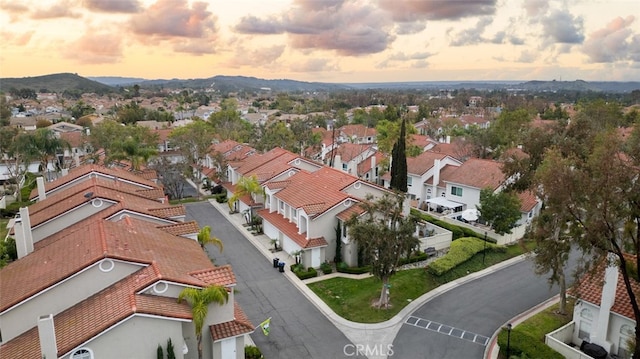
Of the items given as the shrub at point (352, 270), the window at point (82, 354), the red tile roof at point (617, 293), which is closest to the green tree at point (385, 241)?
the shrub at point (352, 270)

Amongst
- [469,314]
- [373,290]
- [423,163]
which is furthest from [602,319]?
[423,163]

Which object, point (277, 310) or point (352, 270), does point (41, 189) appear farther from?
point (352, 270)

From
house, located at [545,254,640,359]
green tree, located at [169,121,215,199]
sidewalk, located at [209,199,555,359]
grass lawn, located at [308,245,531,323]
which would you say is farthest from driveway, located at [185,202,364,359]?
green tree, located at [169,121,215,199]

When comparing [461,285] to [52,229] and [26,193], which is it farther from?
[26,193]

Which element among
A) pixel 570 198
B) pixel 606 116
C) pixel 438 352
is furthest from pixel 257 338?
pixel 606 116

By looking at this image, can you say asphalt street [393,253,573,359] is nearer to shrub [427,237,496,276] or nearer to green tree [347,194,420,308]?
shrub [427,237,496,276]

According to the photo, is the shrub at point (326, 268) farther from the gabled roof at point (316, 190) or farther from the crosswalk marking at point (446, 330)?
the crosswalk marking at point (446, 330)
